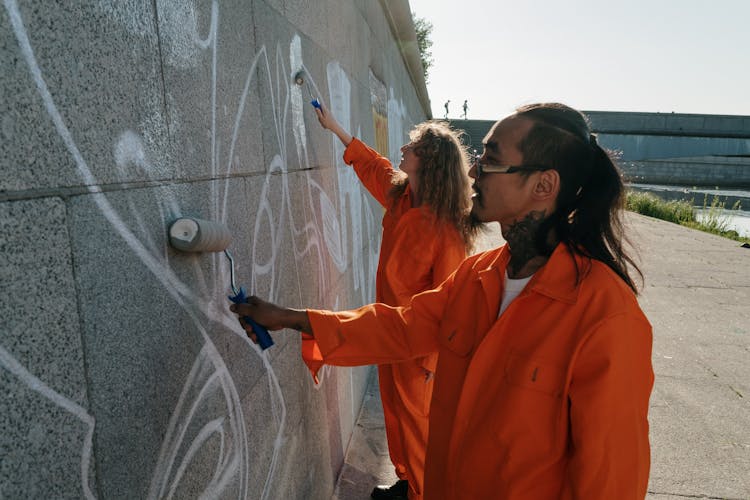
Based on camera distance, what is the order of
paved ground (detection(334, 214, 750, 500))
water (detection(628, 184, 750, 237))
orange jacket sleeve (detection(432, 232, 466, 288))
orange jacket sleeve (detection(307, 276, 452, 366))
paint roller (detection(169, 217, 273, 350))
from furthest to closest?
1. water (detection(628, 184, 750, 237))
2. paved ground (detection(334, 214, 750, 500))
3. orange jacket sleeve (detection(432, 232, 466, 288))
4. orange jacket sleeve (detection(307, 276, 452, 366))
5. paint roller (detection(169, 217, 273, 350))

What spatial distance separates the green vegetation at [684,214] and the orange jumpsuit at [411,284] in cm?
1233

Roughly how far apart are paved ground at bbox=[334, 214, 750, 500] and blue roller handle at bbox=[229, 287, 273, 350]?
147 centimetres

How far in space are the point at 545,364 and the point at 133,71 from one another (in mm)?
1257

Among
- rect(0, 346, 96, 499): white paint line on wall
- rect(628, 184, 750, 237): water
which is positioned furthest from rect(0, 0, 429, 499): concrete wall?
rect(628, 184, 750, 237): water

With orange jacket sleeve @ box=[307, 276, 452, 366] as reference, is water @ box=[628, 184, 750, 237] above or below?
below

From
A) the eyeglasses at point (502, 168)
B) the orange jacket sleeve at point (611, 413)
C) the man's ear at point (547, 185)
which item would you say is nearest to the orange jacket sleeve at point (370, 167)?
the eyeglasses at point (502, 168)

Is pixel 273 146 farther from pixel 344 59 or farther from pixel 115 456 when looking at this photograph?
pixel 344 59

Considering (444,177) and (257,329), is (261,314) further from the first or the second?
(444,177)

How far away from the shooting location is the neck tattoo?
1.73 m

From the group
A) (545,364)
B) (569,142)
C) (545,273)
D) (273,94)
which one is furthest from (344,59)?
(545,364)

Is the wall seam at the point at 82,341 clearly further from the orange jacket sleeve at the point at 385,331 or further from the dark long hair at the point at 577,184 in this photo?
the dark long hair at the point at 577,184

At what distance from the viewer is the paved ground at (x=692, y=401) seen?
3318 mm

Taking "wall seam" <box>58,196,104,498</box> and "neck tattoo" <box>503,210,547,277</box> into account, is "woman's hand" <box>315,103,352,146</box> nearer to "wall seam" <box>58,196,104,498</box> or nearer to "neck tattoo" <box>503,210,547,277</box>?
"neck tattoo" <box>503,210,547,277</box>

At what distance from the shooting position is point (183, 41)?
1.40 metres
